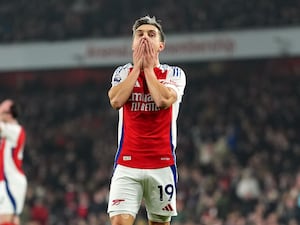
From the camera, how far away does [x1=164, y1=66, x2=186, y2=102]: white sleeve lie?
793 cm

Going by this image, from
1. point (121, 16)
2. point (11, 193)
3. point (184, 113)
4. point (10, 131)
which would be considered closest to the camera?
point (10, 131)

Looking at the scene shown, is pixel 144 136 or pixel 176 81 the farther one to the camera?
pixel 176 81

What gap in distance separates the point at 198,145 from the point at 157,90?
16.2 meters

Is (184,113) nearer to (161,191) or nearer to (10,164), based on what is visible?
(10,164)

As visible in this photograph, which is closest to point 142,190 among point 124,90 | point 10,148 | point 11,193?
point 124,90

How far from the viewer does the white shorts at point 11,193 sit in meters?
12.8

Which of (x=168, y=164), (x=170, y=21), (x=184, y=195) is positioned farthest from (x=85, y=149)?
(x=168, y=164)

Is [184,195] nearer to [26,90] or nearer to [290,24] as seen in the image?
[290,24]

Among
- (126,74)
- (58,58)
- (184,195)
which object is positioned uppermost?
(58,58)

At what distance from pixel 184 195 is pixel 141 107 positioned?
41.6ft

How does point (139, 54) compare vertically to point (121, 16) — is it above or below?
below

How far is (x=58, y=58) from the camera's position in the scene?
2606cm

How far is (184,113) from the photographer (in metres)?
25.7

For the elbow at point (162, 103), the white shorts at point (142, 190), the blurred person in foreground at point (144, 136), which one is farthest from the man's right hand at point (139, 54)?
the white shorts at point (142, 190)
